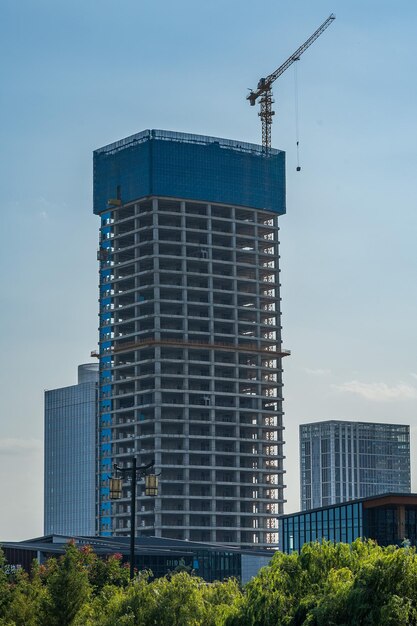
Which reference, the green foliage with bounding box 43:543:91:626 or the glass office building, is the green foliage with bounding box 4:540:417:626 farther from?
the glass office building

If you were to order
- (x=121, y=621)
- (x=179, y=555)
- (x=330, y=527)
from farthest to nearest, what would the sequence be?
(x=179, y=555)
(x=330, y=527)
(x=121, y=621)

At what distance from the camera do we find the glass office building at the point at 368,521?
153m

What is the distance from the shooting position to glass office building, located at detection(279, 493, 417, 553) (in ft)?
502

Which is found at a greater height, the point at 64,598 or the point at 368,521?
the point at 368,521

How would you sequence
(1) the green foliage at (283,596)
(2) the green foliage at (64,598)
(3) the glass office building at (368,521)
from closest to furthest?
1. (1) the green foliage at (283,596)
2. (2) the green foliage at (64,598)
3. (3) the glass office building at (368,521)

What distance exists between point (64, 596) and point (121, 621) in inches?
698

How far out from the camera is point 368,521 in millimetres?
157125

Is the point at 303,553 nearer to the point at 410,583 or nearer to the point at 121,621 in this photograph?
the point at 410,583

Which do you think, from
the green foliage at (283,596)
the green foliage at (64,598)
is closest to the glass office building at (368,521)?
the green foliage at (64,598)

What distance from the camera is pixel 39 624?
90.5 meters

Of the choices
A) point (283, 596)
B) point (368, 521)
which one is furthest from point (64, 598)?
point (368, 521)

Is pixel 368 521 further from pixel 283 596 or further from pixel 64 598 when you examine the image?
pixel 283 596

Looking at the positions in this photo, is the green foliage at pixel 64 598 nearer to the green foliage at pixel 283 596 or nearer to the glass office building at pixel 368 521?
the green foliage at pixel 283 596

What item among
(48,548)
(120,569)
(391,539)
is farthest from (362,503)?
(120,569)
